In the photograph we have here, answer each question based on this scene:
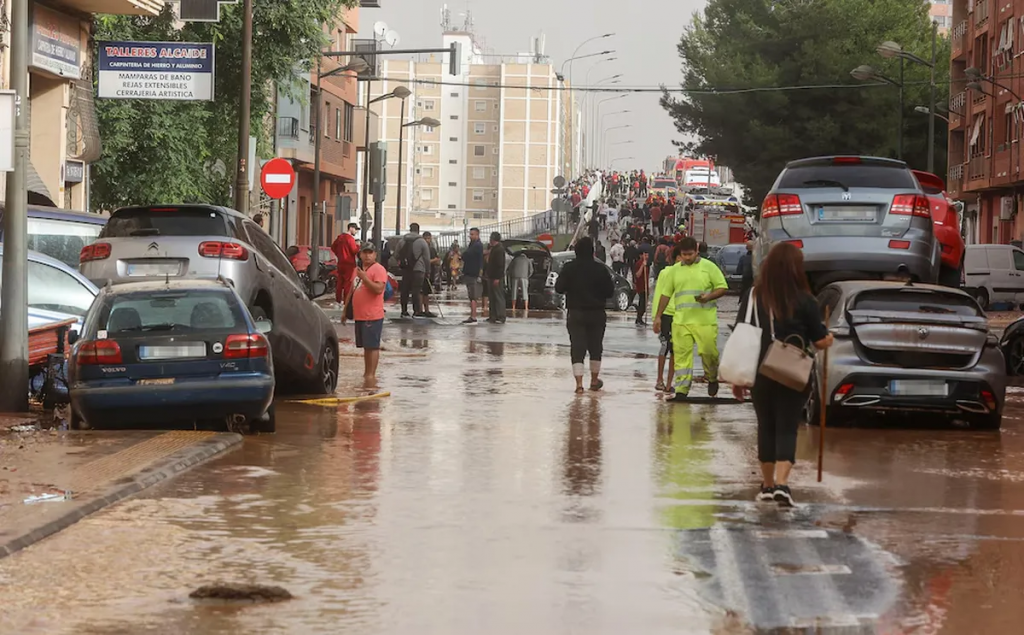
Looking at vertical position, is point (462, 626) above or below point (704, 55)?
below

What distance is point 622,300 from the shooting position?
1861 inches

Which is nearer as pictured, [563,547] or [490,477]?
[563,547]

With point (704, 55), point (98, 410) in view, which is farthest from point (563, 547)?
point (704, 55)

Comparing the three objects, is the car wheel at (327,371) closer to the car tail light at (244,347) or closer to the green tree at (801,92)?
the car tail light at (244,347)

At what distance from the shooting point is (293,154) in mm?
62938

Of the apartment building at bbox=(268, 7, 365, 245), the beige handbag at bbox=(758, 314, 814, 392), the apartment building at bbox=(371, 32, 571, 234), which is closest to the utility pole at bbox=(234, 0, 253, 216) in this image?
the beige handbag at bbox=(758, 314, 814, 392)

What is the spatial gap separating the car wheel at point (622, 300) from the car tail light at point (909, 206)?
1046 inches

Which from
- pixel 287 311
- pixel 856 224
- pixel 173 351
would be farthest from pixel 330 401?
pixel 856 224

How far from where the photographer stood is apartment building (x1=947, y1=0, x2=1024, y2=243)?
67.9 m

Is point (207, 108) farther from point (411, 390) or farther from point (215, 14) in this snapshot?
point (411, 390)

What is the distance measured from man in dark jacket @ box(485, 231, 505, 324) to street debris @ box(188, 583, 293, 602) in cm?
2866

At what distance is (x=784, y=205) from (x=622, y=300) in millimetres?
26654

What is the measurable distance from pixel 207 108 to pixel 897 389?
2391 centimetres

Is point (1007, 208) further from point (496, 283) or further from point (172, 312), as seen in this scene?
point (172, 312)
